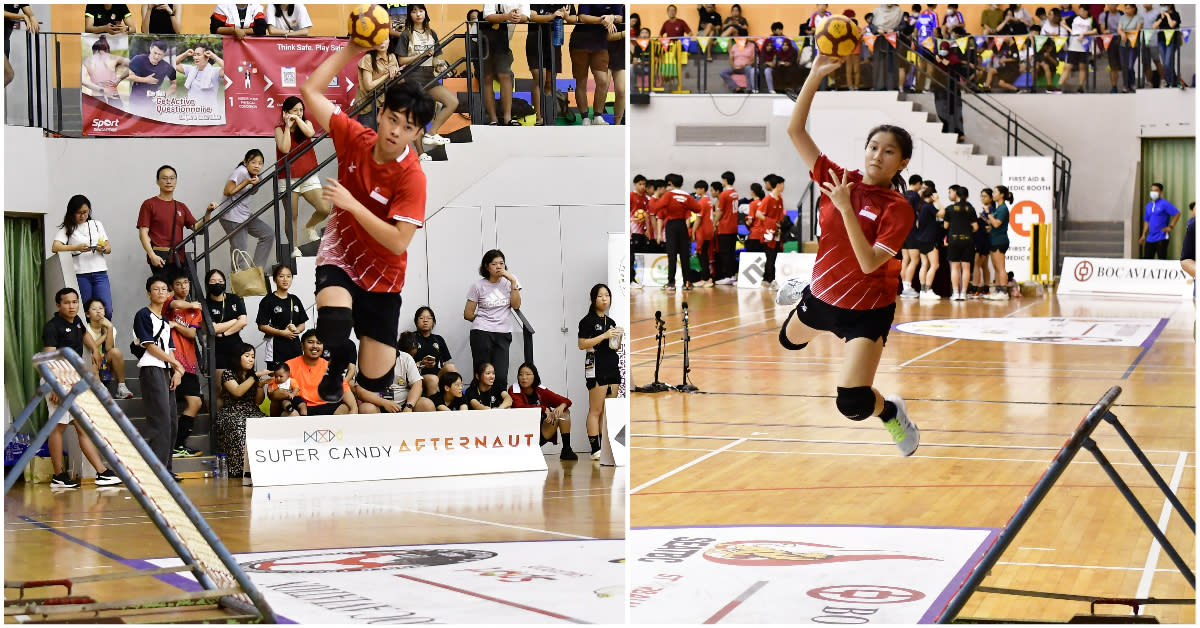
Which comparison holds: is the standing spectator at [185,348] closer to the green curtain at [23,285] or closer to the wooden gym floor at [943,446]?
the green curtain at [23,285]

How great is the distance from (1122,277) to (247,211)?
14.0 m

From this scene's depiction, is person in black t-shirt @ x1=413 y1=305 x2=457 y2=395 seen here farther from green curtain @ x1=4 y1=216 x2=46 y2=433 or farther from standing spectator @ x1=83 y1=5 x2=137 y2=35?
green curtain @ x1=4 y1=216 x2=46 y2=433

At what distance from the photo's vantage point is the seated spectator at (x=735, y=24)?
1548 centimetres

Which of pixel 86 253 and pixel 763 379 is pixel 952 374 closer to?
pixel 763 379

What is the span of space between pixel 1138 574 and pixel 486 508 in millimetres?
3655

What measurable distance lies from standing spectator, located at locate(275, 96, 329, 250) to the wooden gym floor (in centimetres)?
211

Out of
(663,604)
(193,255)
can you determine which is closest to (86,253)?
Result: (193,255)

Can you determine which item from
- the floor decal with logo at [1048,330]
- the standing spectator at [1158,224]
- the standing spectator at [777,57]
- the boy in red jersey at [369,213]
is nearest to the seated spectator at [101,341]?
the boy in red jersey at [369,213]

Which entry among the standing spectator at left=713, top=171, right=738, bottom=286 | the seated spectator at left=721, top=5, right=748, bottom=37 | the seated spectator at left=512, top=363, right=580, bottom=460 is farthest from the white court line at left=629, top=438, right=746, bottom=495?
the seated spectator at left=721, top=5, right=748, bottom=37

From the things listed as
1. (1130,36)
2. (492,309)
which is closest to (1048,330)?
(1130,36)

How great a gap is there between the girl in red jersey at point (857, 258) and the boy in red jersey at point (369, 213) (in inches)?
51.4

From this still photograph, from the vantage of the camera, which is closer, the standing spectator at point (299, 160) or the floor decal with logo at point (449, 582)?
the floor decal with logo at point (449, 582)

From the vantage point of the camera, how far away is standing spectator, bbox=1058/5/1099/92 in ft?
53.8

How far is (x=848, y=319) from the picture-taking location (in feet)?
14.0
